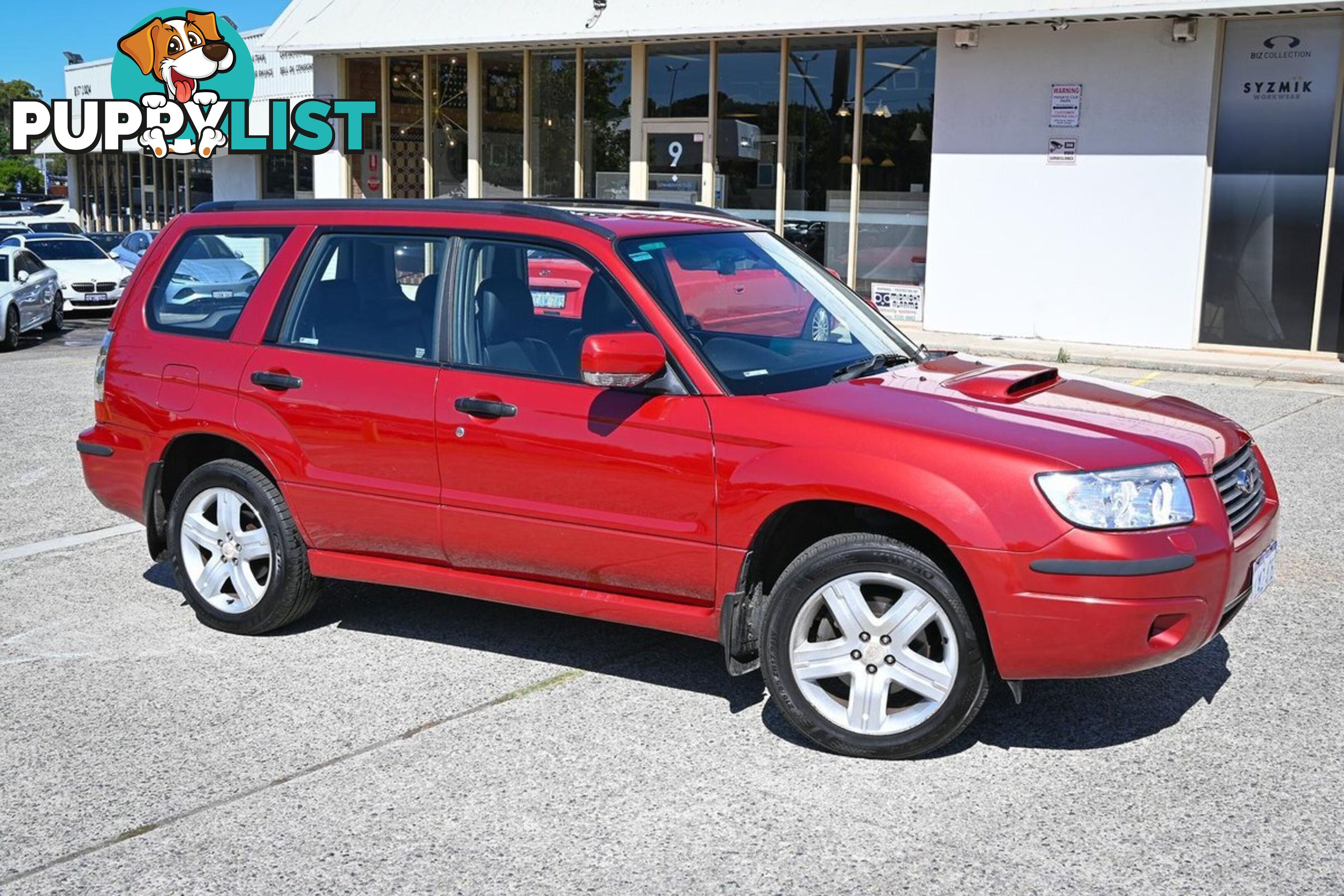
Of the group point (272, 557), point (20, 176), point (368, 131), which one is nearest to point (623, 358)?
point (272, 557)

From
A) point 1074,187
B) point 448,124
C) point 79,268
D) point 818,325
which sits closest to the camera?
point 818,325

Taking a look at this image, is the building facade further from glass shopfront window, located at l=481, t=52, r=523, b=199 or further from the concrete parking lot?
Result: the concrete parking lot

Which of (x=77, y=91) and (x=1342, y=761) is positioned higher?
(x=77, y=91)

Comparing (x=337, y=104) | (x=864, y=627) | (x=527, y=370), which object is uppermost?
(x=337, y=104)

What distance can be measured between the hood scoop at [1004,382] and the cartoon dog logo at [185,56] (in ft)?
96.6

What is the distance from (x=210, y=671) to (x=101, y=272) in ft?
63.3

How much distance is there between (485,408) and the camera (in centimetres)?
516

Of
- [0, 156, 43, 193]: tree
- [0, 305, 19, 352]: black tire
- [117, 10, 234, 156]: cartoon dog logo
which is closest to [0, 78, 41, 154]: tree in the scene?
[0, 156, 43, 193]: tree

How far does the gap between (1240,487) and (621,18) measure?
54.9 ft

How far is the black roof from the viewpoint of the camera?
535cm

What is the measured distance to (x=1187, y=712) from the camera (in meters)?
5.00

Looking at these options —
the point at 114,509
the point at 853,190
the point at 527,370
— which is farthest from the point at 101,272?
the point at 527,370

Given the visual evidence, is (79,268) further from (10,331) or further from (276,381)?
(276,381)

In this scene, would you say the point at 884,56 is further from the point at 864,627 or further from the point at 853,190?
the point at 864,627
